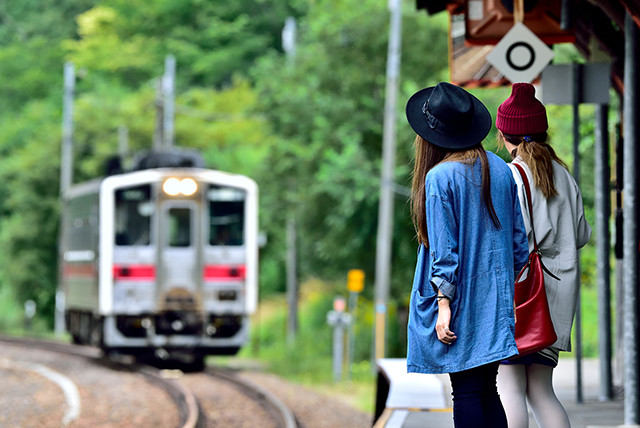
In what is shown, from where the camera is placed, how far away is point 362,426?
40.5 ft

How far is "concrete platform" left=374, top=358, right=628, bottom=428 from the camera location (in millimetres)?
6887

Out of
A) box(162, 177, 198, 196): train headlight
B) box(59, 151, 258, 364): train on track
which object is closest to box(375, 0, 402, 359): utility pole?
box(59, 151, 258, 364): train on track

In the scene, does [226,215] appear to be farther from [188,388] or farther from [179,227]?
[188,388]

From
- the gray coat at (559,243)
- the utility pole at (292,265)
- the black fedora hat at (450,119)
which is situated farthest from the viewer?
the utility pole at (292,265)

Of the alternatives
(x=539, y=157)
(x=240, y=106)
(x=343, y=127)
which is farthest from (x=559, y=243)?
(x=240, y=106)

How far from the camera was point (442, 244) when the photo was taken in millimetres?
4012

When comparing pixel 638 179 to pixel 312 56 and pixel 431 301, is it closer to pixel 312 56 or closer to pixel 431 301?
pixel 431 301

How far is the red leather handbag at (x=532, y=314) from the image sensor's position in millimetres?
4340

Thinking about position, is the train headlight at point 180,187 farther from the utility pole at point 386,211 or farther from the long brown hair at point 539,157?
the long brown hair at point 539,157

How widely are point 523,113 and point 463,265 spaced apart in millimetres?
815

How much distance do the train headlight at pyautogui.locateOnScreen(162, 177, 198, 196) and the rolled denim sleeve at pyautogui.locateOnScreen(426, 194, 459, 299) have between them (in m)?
13.1

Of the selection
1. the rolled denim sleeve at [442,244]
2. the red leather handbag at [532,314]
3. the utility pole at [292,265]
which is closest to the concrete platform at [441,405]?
the red leather handbag at [532,314]

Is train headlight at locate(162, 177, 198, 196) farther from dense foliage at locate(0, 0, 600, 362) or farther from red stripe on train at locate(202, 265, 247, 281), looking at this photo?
dense foliage at locate(0, 0, 600, 362)

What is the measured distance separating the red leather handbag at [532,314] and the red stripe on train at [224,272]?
500 inches
